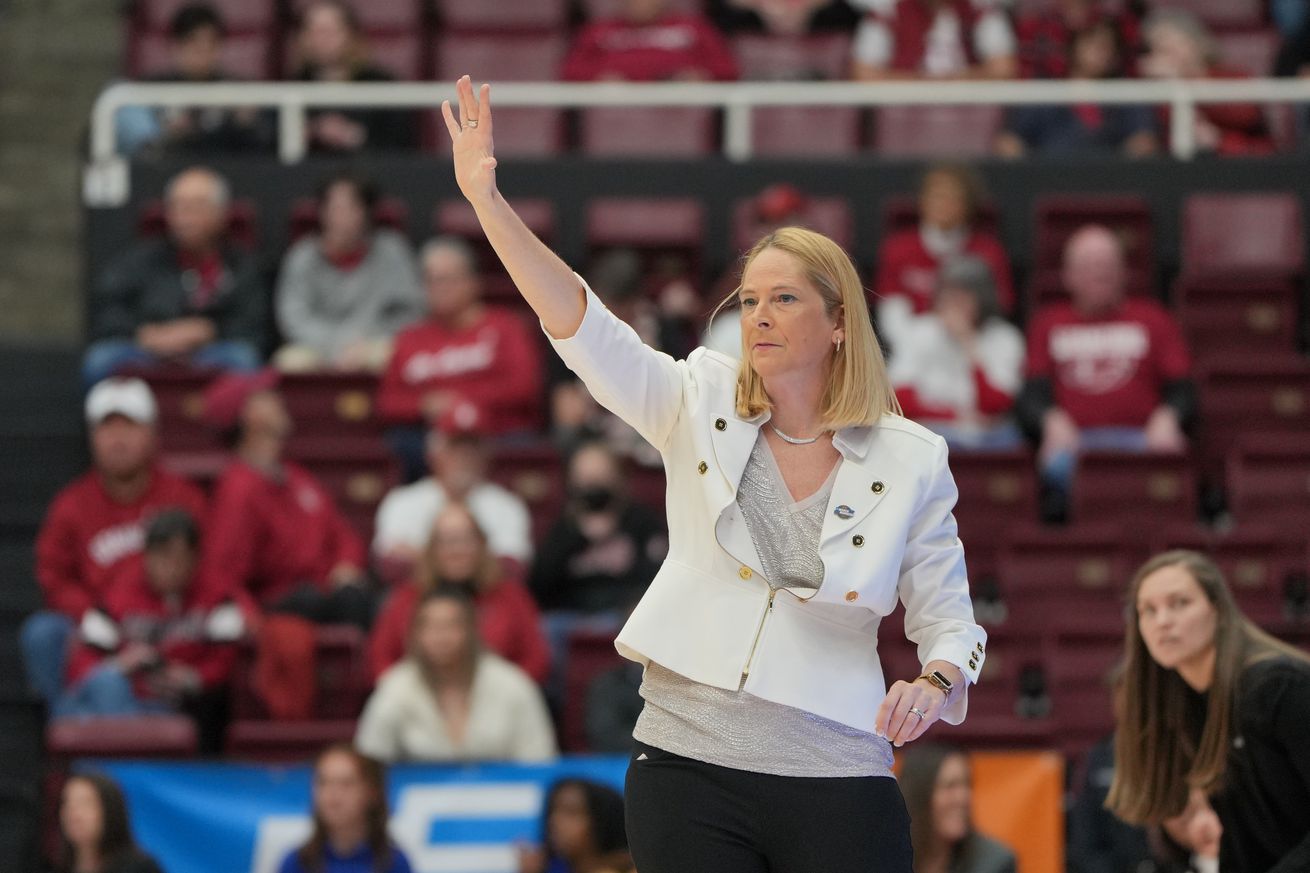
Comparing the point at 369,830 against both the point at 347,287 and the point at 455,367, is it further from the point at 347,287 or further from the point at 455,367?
the point at 347,287

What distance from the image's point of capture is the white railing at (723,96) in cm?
1020

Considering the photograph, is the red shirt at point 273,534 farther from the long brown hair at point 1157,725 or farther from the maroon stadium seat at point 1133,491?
the long brown hair at point 1157,725

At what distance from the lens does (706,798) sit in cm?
331

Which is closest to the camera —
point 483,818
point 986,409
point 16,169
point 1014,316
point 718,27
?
point 483,818

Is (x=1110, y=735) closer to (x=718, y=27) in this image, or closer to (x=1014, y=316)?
(x=1014, y=316)

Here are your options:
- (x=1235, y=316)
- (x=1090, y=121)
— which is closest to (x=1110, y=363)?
(x=1235, y=316)

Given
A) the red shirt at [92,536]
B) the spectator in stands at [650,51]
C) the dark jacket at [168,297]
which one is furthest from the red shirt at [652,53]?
the red shirt at [92,536]

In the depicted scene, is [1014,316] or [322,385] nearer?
[322,385]

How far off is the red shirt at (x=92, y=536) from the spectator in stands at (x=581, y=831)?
2.09m

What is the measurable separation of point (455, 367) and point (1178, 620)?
516 cm

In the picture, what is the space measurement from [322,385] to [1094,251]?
3153 millimetres

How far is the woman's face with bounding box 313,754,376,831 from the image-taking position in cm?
688

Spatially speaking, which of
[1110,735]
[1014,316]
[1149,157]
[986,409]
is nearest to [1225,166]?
[1149,157]

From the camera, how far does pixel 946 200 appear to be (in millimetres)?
9789
